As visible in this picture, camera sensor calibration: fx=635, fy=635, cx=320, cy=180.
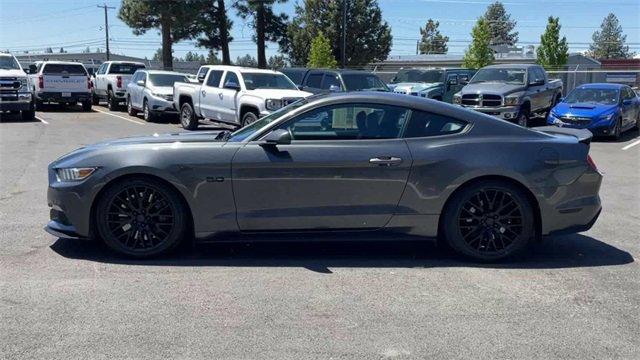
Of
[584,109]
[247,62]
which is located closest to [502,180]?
[584,109]

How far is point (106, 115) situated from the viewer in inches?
914

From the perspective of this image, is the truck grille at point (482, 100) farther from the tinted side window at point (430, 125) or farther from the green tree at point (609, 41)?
the green tree at point (609, 41)

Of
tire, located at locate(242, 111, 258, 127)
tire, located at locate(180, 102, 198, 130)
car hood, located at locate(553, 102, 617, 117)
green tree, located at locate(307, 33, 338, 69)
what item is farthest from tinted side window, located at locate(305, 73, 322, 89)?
green tree, located at locate(307, 33, 338, 69)

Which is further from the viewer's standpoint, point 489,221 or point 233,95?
point 233,95

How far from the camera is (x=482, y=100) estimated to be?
18516 millimetres

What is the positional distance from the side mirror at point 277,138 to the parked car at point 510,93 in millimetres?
13870

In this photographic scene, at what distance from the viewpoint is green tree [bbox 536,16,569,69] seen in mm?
40094

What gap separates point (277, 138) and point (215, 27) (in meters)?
37.3

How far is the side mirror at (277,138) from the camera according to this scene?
534 centimetres

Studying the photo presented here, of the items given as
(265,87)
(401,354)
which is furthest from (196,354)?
(265,87)

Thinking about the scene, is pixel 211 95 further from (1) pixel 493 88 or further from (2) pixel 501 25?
(2) pixel 501 25

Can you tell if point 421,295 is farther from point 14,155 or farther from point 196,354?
point 14,155

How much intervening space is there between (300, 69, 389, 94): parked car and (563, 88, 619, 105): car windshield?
215 inches

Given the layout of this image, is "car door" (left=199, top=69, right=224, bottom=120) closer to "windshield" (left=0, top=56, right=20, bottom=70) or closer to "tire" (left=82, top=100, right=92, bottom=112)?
"windshield" (left=0, top=56, right=20, bottom=70)
